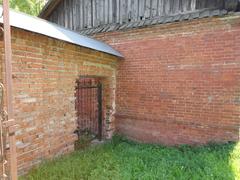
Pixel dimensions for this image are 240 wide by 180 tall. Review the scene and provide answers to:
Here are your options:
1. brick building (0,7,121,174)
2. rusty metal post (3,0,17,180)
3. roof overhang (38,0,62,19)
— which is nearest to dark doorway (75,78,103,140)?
brick building (0,7,121,174)

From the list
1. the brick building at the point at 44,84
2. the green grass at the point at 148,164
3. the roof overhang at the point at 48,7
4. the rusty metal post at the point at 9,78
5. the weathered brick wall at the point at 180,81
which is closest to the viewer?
the rusty metal post at the point at 9,78

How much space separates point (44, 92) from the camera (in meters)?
4.05

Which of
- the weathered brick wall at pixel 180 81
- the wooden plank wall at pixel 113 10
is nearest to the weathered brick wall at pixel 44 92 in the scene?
the weathered brick wall at pixel 180 81

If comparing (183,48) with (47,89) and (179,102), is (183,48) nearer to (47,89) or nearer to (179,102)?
(179,102)

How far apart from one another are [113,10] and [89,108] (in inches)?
121

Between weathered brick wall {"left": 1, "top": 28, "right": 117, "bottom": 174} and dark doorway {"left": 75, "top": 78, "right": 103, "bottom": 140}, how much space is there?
4.74 feet

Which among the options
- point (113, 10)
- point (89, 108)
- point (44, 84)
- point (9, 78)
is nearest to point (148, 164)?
point (44, 84)

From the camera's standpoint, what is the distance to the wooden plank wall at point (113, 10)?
529 cm

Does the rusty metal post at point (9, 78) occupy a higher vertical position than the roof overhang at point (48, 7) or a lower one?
lower

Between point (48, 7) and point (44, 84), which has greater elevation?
point (48, 7)

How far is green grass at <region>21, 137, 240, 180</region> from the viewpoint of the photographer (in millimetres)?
3756

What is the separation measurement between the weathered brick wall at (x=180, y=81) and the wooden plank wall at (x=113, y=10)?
403mm

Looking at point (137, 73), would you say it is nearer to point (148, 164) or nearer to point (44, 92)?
point (148, 164)

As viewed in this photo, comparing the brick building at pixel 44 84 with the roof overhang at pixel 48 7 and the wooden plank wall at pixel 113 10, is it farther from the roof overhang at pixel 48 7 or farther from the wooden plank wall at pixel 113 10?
the roof overhang at pixel 48 7
